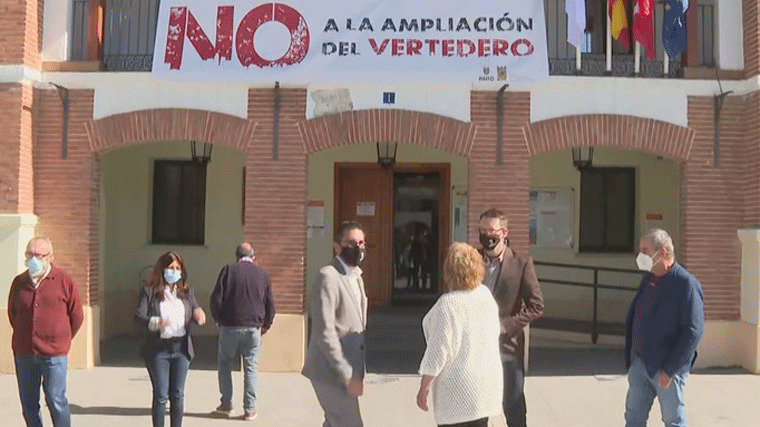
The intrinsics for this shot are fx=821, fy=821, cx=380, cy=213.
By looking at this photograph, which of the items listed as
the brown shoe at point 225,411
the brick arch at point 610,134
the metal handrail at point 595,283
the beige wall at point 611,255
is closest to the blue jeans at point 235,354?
the brown shoe at point 225,411

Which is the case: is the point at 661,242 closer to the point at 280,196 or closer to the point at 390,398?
the point at 390,398

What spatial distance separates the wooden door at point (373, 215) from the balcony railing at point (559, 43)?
3.84 metres

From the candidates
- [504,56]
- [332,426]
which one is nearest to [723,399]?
[504,56]

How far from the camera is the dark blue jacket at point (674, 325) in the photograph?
18.6 feet

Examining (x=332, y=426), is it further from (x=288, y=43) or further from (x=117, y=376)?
(x=288, y=43)

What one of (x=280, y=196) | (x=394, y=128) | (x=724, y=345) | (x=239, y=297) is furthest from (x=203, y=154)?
(x=724, y=345)

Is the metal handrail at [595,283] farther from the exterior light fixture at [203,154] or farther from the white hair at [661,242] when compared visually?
the white hair at [661,242]

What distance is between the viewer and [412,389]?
31.0 ft

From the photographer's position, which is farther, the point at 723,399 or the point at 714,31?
the point at 714,31

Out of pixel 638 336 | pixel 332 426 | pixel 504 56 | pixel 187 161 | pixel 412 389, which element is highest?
pixel 504 56

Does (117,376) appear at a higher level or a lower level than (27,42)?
lower

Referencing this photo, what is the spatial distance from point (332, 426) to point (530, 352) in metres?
7.21

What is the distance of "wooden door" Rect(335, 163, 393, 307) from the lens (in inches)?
555

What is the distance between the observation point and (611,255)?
13.2 m
